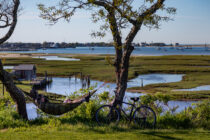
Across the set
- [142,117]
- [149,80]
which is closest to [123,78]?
[142,117]

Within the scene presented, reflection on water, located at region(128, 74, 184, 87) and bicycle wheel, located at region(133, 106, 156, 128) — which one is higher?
bicycle wheel, located at region(133, 106, 156, 128)

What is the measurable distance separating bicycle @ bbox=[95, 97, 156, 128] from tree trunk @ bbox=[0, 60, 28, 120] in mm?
2832

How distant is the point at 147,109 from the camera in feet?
29.8

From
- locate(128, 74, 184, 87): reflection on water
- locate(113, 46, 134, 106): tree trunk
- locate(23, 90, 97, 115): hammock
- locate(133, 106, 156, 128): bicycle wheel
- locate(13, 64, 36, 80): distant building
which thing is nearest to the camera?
locate(133, 106, 156, 128): bicycle wheel

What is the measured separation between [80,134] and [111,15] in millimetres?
4233

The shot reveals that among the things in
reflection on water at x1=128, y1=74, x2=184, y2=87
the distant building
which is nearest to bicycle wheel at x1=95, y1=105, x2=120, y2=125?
reflection on water at x1=128, y1=74, x2=184, y2=87

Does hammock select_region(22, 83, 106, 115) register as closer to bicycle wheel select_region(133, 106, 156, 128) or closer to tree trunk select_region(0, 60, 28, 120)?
tree trunk select_region(0, 60, 28, 120)

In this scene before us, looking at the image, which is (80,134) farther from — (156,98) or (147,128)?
(156,98)

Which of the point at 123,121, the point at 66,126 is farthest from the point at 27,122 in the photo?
the point at 123,121

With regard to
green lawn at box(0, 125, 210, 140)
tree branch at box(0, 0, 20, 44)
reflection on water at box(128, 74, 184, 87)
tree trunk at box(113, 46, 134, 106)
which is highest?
tree branch at box(0, 0, 20, 44)

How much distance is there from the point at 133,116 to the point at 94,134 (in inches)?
69.8

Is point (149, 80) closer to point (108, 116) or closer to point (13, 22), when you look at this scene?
point (108, 116)

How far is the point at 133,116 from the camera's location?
8.92m

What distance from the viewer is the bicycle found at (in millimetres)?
8945
